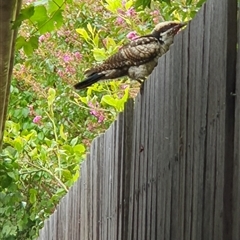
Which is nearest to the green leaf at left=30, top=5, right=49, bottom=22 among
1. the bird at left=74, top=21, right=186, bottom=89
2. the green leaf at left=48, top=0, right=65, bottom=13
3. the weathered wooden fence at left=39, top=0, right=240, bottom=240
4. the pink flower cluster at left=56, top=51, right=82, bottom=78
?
the green leaf at left=48, top=0, right=65, bottom=13

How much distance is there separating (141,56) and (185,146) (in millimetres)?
1637

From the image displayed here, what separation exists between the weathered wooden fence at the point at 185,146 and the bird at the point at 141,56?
36cm

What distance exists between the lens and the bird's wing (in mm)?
3861

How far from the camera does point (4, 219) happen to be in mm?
8336

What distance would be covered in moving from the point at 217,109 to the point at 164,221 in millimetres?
750

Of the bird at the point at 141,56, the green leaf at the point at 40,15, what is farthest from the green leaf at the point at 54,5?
the bird at the point at 141,56

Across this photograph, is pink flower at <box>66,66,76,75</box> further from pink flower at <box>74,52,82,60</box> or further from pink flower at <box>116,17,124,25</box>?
pink flower at <box>116,17,124,25</box>

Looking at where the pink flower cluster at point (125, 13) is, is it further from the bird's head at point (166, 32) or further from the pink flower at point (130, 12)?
the bird's head at point (166, 32)

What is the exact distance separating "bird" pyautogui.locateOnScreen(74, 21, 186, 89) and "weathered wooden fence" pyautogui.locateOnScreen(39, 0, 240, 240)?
36cm

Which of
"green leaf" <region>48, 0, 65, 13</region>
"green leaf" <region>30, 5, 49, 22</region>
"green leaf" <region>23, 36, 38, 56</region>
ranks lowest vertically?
"green leaf" <region>23, 36, 38, 56</region>

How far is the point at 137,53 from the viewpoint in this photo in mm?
3891

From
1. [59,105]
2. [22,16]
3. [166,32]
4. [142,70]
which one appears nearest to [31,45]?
[22,16]

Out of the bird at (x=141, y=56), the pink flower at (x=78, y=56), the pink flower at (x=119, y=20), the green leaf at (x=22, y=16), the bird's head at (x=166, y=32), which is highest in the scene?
the pink flower at (x=78, y=56)

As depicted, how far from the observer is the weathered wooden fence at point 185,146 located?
1.84 meters
